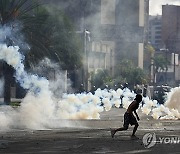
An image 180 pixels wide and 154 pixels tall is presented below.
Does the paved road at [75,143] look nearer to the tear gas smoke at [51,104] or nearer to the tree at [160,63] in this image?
the tear gas smoke at [51,104]

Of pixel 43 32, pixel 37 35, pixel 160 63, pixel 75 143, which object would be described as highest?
pixel 43 32

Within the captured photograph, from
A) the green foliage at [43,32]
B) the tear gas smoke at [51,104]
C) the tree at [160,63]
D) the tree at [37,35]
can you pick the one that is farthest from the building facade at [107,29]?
the tear gas smoke at [51,104]

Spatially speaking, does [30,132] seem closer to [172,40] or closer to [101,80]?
[101,80]

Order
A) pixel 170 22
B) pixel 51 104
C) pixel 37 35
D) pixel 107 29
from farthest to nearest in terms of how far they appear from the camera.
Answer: pixel 170 22 → pixel 107 29 → pixel 37 35 → pixel 51 104

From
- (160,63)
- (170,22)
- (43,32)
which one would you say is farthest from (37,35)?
(170,22)

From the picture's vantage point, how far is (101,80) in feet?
202

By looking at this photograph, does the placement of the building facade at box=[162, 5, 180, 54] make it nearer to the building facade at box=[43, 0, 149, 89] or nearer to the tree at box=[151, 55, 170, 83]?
the tree at box=[151, 55, 170, 83]

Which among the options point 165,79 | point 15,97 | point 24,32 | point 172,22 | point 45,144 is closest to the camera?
point 45,144

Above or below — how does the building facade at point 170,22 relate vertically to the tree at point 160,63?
above

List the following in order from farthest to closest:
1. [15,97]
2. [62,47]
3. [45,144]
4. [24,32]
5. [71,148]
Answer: [15,97]
[62,47]
[24,32]
[45,144]
[71,148]

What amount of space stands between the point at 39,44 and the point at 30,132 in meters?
23.4

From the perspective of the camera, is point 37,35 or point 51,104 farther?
point 37,35

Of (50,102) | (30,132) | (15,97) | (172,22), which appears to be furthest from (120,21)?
(172,22)

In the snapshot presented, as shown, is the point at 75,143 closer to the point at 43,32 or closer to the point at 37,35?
the point at 37,35
